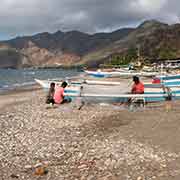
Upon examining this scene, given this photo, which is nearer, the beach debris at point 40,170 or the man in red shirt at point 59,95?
the beach debris at point 40,170

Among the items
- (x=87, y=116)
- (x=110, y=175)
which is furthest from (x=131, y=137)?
(x=87, y=116)

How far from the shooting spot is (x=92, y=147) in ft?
32.8

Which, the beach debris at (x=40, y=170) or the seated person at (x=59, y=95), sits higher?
the seated person at (x=59, y=95)

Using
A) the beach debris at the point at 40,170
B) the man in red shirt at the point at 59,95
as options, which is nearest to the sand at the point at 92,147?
the beach debris at the point at 40,170

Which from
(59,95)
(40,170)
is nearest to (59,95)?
(59,95)

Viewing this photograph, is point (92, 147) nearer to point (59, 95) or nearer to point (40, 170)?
point (40, 170)

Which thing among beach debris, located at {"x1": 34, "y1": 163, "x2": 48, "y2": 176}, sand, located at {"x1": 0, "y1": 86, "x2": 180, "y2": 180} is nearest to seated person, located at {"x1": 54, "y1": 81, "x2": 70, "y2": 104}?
sand, located at {"x1": 0, "y1": 86, "x2": 180, "y2": 180}

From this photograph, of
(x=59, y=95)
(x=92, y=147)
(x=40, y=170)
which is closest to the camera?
(x=40, y=170)

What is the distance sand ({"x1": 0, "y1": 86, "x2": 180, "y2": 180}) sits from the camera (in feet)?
25.7

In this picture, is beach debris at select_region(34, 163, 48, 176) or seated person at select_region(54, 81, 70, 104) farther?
seated person at select_region(54, 81, 70, 104)

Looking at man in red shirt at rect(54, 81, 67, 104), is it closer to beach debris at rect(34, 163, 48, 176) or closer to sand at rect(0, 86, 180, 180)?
→ sand at rect(0, 86, 180, 180)

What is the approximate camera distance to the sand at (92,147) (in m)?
7.83

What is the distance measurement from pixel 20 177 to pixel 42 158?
148cm

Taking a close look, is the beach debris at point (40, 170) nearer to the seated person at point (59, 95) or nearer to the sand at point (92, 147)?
the sand at point (92, 147)
